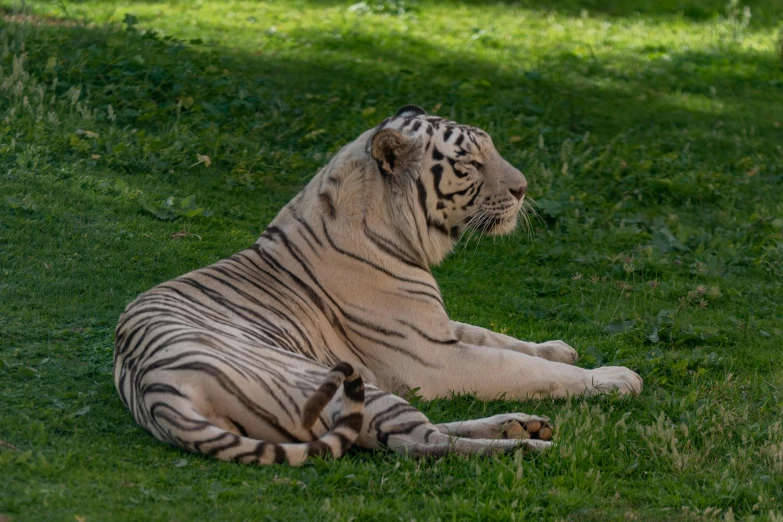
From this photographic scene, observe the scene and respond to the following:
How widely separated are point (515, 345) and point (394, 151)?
1336 mm

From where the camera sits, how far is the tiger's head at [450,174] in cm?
511

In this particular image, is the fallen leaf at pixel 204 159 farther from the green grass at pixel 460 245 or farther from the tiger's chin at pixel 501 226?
the tiger's chin at pixel 501 226

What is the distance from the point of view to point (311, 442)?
13.3ft

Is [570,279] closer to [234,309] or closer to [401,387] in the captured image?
[401,387]

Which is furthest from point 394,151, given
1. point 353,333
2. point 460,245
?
point 460,245

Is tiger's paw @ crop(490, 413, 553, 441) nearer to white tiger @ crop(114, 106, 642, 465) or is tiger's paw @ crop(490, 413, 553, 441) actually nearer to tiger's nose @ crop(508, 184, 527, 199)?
white tiger @ crop(114, 106, 642, 465)

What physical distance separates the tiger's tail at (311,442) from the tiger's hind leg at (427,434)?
177 mm

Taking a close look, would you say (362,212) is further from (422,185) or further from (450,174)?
(450,174)

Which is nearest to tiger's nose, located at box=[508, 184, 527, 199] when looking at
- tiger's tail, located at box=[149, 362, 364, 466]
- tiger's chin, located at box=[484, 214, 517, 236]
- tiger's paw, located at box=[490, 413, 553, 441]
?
tiger's chin, located at box=[484, 214, 517, 236]

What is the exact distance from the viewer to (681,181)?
8.91m

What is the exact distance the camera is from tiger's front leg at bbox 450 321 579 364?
5.54m

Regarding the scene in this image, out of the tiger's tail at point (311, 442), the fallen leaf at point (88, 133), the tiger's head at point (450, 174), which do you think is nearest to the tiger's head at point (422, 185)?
the tiger's head at point (450, 174)

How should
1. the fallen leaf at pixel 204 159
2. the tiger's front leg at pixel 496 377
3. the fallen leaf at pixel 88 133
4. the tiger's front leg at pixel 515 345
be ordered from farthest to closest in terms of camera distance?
the fallen leaf at pixel 204 159
the fallen leaf at pixel 88 133
the tiger's front leg at pixel 515 345
the tiger's front leg at pixel 496 377

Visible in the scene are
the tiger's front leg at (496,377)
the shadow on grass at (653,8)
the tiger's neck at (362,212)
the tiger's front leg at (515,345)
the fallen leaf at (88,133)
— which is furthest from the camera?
the shadow on grass at (653,8)
